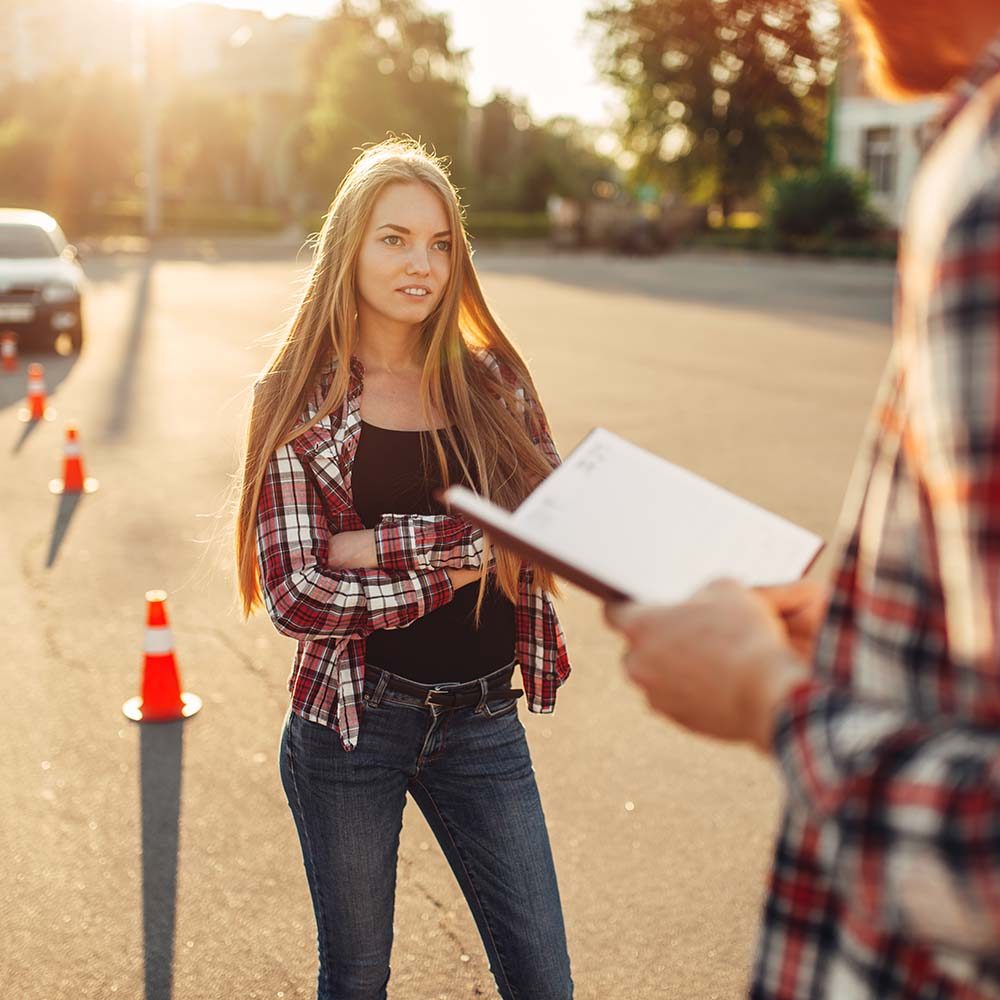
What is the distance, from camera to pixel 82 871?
3961mm

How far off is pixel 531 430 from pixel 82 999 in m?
1.90

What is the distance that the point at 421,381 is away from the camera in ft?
9.11

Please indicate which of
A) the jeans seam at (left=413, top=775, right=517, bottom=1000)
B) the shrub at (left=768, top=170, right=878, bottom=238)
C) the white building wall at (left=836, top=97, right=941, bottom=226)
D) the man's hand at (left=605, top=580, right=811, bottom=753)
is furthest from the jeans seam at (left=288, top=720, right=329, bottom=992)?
the white building wall at (left=836, top=97, right=941, bottom=226)

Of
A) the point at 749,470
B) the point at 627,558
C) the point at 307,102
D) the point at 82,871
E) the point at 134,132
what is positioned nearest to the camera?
the point at 627,558

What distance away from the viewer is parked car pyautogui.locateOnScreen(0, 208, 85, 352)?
1662 cm

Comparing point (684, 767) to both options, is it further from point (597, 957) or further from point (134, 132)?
point (134, 132)

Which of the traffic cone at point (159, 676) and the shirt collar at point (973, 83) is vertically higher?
the shirt collar at point (973, 83)

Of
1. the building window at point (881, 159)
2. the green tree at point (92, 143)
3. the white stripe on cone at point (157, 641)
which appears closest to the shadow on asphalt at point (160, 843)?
the white stripe on cone at point (157, 641)

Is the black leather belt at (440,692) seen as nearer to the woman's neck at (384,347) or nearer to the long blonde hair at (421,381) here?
the long blonde hair at (421,381)

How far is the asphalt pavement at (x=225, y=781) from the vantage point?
352 centimetres

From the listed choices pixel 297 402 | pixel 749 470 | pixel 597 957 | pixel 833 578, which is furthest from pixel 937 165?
pixel 749 470

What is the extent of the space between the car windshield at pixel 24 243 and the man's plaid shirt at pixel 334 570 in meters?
16.4

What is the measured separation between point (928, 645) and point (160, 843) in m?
3.54

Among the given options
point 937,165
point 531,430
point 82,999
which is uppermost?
point 937,165
